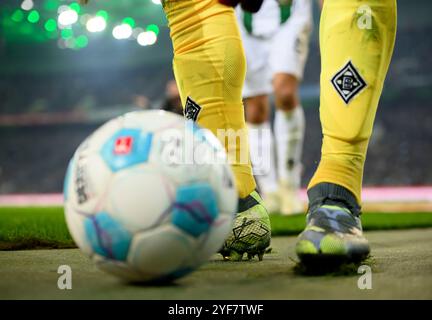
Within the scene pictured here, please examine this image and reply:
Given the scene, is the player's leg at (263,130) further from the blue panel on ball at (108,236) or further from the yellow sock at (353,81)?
the blue panel on ball at (108,236)

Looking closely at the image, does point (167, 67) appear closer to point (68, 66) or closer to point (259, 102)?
point (68, 66)

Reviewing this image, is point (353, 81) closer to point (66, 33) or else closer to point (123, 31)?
point (123, 31)

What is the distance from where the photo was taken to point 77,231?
131cm

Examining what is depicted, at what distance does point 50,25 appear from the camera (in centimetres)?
1566

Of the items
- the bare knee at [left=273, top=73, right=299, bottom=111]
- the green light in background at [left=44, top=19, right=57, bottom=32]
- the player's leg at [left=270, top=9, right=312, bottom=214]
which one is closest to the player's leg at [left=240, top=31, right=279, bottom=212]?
the player's leg at [left=270, top=9, right=312, bottom=214]

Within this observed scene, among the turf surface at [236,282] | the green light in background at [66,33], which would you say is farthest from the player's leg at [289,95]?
the green light in background at [66,33]

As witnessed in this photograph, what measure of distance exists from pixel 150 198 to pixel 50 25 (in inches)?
605

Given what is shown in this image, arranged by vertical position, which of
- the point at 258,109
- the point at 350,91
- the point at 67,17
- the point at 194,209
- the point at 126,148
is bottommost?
the point at 194,209

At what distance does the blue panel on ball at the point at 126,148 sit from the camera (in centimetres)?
124

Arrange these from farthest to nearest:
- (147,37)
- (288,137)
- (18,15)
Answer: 1. (147,37)
2. (18,15)
3. (288,137)

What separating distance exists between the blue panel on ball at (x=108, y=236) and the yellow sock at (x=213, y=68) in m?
0.71

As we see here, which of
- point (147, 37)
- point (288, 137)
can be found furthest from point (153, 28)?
point (288, 137)

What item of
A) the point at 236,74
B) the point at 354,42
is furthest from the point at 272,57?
the point at 354,42

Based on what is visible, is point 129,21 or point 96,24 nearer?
point 96,24
